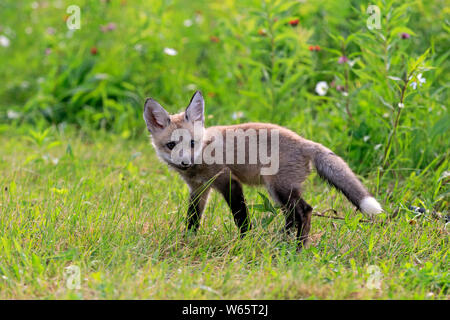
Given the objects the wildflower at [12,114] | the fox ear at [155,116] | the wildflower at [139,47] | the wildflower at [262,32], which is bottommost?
the fox ear at [155,116]

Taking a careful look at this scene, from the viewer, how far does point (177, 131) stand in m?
4.38

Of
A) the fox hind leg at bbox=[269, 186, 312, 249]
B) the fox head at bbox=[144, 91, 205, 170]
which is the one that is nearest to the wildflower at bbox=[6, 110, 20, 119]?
the fox head at bbox=[144, 91, 205, 170]

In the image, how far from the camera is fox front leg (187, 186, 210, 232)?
4219mm

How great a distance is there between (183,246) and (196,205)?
484mm

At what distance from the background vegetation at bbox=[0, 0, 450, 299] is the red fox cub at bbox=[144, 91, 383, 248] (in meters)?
0.18

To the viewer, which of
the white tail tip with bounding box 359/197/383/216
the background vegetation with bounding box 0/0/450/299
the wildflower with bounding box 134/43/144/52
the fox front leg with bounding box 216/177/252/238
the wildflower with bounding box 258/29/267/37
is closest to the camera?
the background vegetation with bounding box 0/0/450/299

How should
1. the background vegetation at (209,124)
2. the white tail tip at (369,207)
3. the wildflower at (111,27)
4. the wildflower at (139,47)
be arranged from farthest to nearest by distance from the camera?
the wildflower at (111,27)
the wildflower at (139,47)
the white tail tip at (369,207)
the background vegetation at (209,124)

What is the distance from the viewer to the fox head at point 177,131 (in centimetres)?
430

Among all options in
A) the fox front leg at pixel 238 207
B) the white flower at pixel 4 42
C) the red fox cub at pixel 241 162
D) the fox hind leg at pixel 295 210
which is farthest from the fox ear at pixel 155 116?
the white flower at pixel 4 42

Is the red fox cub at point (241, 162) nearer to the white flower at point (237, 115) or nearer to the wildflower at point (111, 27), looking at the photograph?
the white flower at point (237, 115)

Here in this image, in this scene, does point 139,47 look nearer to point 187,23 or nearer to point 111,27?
point 111,27

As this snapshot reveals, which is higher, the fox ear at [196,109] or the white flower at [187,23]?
the white flower at [187,23]

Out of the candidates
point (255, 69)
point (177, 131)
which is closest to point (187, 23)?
point (255, 69)

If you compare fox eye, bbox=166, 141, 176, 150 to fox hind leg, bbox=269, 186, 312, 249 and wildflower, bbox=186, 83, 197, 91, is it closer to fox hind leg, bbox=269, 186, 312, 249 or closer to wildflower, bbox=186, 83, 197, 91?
fox hind leg, bbox=269, 186, 312, 249
